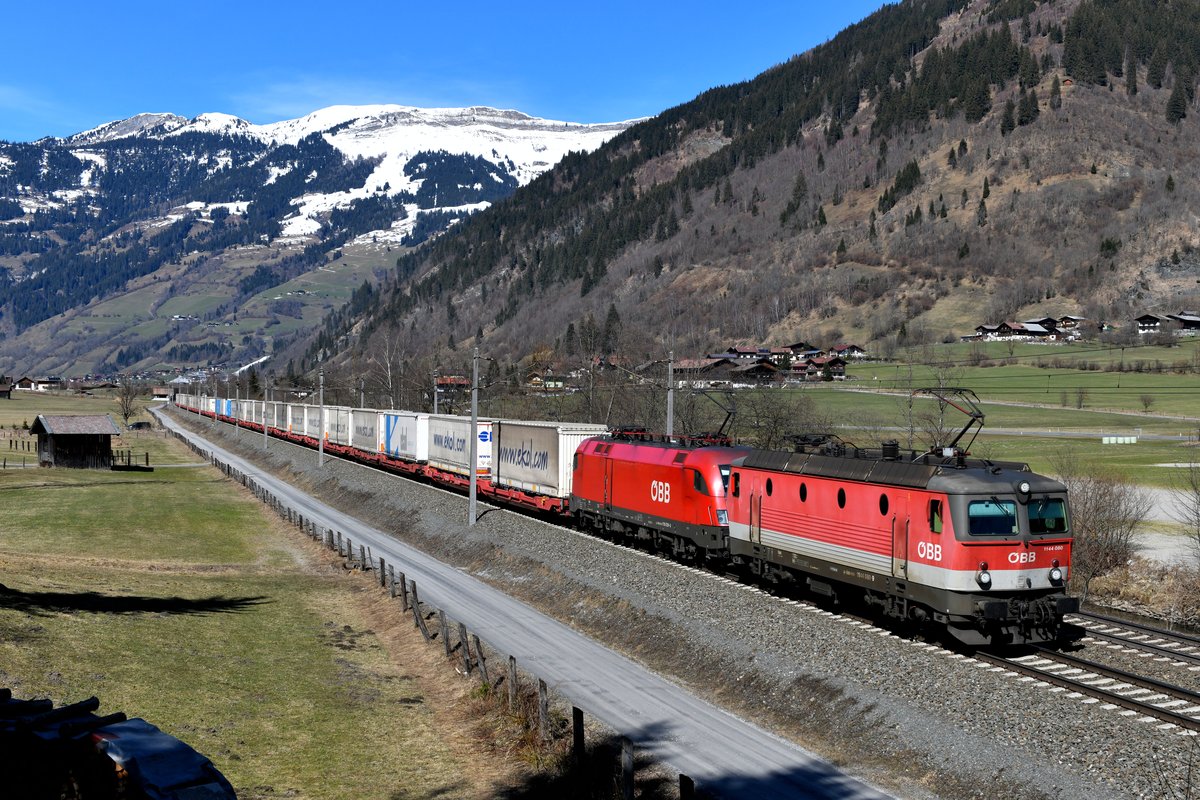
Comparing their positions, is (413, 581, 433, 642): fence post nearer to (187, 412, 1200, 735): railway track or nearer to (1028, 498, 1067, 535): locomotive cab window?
(187, 412, 1200, 735): railway track

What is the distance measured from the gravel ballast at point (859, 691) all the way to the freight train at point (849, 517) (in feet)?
3.84

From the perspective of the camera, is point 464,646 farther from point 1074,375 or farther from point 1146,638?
point 1074,375

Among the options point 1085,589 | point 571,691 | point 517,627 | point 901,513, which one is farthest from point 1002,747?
point 1085,589

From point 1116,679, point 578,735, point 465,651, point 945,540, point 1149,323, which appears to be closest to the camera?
point 578,735

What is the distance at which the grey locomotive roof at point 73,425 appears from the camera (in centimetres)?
8144

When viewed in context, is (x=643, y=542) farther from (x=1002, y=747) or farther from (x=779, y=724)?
(x=1002, y=747)

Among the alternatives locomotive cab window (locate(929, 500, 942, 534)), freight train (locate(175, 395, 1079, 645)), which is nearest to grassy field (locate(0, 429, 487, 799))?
freight train (locate(175, 395, 1079, 645))

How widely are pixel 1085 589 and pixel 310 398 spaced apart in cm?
17549

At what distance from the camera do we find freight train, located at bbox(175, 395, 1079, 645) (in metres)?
22.1

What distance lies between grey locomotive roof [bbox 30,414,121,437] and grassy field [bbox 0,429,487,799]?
38.6 metres

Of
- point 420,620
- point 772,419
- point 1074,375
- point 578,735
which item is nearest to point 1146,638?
point 578,735

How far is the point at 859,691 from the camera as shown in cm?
2108

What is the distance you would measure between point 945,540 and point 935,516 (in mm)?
624

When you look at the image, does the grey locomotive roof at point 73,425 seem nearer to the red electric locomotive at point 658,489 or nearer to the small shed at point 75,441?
the small shed at point 75,441
